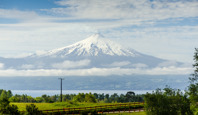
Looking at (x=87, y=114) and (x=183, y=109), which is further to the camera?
(x=87, y=114)

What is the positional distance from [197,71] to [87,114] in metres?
24.0

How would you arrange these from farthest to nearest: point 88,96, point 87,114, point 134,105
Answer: point 88,96 < point 134,105 < point 87,114

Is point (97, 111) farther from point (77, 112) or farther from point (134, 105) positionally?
point (134, 105)

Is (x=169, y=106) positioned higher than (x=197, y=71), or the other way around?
(x=197, y=71)

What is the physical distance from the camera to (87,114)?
6388cm

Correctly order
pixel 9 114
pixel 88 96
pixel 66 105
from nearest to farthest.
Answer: pixel 9 114
pixel 66 105
pixel 88 96

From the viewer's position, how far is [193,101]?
47.6 metres

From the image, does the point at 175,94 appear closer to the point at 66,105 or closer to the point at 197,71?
the point at 197,71

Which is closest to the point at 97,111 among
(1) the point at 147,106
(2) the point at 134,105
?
(2) the point at 134,105

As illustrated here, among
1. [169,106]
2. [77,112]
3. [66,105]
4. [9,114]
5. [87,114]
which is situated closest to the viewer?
[9,114]

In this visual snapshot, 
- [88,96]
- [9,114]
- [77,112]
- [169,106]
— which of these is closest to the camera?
[9,114]

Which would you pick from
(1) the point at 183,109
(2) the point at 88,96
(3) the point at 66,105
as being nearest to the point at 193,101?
(1) the point at 183,109

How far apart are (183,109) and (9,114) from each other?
26.0 metres

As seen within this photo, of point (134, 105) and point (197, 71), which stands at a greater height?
point (197, 71)
